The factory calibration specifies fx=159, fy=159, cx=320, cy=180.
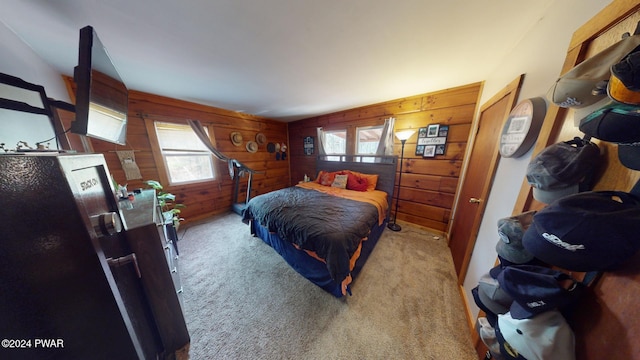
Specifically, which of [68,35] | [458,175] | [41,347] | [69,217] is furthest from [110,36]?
[458,175]

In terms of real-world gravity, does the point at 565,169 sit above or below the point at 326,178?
above

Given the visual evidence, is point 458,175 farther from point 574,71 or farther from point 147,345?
point 147,345

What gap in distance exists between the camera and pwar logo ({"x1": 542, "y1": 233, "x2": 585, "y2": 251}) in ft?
1.59

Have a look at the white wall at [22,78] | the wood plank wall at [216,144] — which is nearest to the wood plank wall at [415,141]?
the wood plank wall at [216,144]

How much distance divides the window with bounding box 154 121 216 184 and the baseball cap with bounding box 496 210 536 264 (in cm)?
385

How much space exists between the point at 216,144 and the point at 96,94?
7.15 feet

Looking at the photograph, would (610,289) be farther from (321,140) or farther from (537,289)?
(321,140)

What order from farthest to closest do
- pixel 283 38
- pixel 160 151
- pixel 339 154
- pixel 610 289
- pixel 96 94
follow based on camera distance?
1. pixel 339 154
2. pixel 160 151
3. pixel 283 38
4. pixel 96 94
5. pixel 610 289

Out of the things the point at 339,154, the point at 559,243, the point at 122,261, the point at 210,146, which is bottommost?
the point at 122,261

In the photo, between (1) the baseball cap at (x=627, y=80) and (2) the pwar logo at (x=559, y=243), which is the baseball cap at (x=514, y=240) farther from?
(1) the baseball cap at (x=627, y=80)

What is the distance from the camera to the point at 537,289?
58cm

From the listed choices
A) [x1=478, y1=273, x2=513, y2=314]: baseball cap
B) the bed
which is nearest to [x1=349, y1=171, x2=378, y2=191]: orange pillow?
the bed

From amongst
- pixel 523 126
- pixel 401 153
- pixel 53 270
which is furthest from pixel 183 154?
pixel 523 126

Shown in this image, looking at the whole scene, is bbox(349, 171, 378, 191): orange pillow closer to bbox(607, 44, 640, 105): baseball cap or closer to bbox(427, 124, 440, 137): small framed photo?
bbox(427, 124, 440, 137): small framed photo
